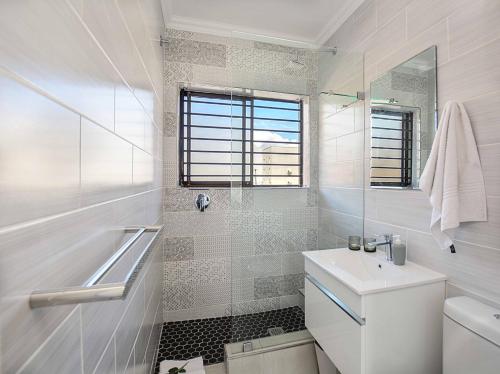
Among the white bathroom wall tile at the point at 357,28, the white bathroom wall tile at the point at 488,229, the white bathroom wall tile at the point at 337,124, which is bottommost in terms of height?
the white bathroom wall tile at the point at 488,229

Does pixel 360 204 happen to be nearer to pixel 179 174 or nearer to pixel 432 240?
pixel 432 240

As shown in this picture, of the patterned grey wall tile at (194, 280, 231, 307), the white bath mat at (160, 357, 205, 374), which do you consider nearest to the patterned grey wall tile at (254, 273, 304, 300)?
the patterned grey wall tile at (194, 280, 231, 307)

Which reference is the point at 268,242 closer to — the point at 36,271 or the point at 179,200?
the point at 179,200

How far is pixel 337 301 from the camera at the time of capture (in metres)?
1.17

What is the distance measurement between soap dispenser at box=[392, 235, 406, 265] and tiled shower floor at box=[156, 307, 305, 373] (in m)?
0.88

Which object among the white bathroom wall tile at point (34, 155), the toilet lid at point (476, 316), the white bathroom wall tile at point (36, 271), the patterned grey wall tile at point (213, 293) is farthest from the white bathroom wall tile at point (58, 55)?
the patterned grey wall tile at point (213, 293)

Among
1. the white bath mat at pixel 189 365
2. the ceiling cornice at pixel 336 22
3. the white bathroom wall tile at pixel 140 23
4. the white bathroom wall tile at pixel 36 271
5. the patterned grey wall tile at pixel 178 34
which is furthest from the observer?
the patterned grey wall tile at pixel 178 34

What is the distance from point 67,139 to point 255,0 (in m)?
1.83

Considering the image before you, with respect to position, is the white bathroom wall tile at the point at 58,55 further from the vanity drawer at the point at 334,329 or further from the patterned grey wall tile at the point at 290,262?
the patterned grey wall tile at the point at 290,262

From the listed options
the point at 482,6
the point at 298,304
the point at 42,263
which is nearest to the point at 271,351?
the point at 298,304

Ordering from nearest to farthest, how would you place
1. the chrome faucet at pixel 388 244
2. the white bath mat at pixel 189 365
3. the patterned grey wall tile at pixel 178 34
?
the chrome faucet at pixel 388 244
the white bath mat at pixel 189 365
the patterned grey wall tile at pixel 178 34

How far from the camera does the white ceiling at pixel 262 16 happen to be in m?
1.73

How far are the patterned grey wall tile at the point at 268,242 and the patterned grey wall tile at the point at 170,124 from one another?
1097 millimetres

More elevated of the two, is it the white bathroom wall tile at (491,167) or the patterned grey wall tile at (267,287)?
the white bathroom wall tile at (491,167)
